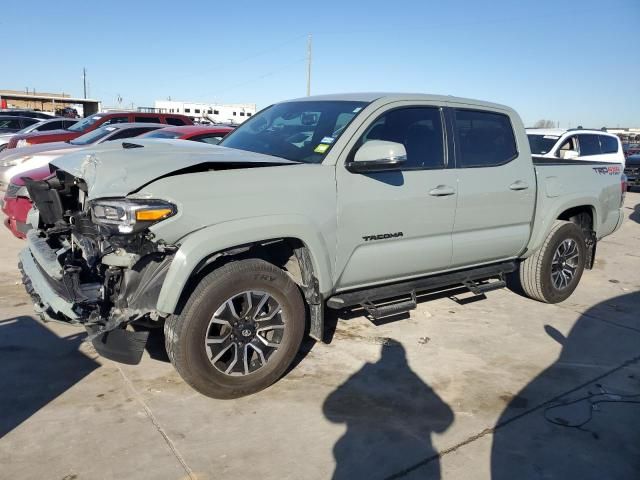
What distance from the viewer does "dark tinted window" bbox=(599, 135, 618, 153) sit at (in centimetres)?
1286

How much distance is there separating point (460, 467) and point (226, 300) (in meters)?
1.62

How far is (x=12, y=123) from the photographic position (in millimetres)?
18797

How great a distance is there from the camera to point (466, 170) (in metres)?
4.42

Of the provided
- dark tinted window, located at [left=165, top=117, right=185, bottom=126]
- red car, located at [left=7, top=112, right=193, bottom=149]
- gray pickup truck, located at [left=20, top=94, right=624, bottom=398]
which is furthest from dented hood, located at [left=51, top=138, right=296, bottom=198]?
dark tinted window, located at [left=165, top=117, right=185, bottom=126]

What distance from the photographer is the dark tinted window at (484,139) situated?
178 inches

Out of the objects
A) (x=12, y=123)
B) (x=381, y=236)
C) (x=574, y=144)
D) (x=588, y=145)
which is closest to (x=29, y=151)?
(x=381, y=236)

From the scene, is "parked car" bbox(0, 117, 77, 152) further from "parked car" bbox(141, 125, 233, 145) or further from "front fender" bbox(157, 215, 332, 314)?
"front fender" bbox(157, 215, 332, 314)

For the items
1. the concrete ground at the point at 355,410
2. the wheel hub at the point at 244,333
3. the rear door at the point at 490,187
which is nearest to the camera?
the concrete ground at the point at 355,410

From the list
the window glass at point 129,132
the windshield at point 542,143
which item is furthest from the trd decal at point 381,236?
the windshield at point 542,143

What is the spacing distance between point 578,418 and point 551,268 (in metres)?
2.36

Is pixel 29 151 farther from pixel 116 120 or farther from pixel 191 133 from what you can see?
pixel 116 120

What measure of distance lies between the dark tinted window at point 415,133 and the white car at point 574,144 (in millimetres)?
7642

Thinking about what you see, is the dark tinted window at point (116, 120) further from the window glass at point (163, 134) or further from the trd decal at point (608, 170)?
the trd decal at point (608, 170)

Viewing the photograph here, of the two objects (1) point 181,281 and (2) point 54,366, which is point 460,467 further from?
(2) point 54,366
